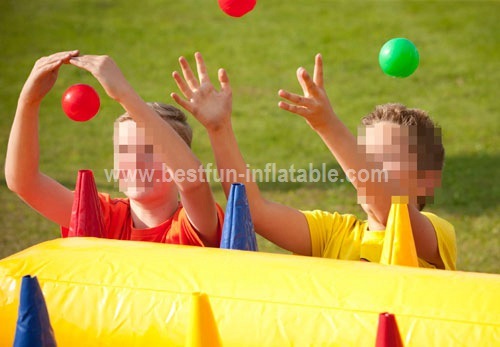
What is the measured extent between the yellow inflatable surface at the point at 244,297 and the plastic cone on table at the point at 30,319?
23cm

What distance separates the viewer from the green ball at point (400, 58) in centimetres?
355

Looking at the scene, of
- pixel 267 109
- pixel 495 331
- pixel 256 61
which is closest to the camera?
pixel 495 331

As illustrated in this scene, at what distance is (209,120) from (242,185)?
30cm

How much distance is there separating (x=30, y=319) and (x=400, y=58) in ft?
5.90

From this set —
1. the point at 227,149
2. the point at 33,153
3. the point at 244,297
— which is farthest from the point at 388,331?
the point at 33,153

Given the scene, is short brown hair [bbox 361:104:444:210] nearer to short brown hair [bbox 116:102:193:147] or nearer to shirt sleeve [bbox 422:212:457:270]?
shirt sleeve [bbox 422:212:457:270]

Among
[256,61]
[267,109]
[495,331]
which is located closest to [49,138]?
[267,109]

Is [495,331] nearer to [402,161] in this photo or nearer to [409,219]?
[409,219]

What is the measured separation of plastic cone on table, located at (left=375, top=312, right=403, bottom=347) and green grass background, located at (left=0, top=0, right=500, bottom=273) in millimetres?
4424

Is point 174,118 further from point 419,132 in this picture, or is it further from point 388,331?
point 388,331

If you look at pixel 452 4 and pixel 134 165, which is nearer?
pixel 134 165

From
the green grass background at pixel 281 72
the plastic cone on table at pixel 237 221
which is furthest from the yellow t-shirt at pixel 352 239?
the green grass background at pixel 281 72

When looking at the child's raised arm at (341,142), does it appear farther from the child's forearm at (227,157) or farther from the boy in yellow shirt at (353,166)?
the child's forearm at (227,157)

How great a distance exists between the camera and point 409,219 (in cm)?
313
